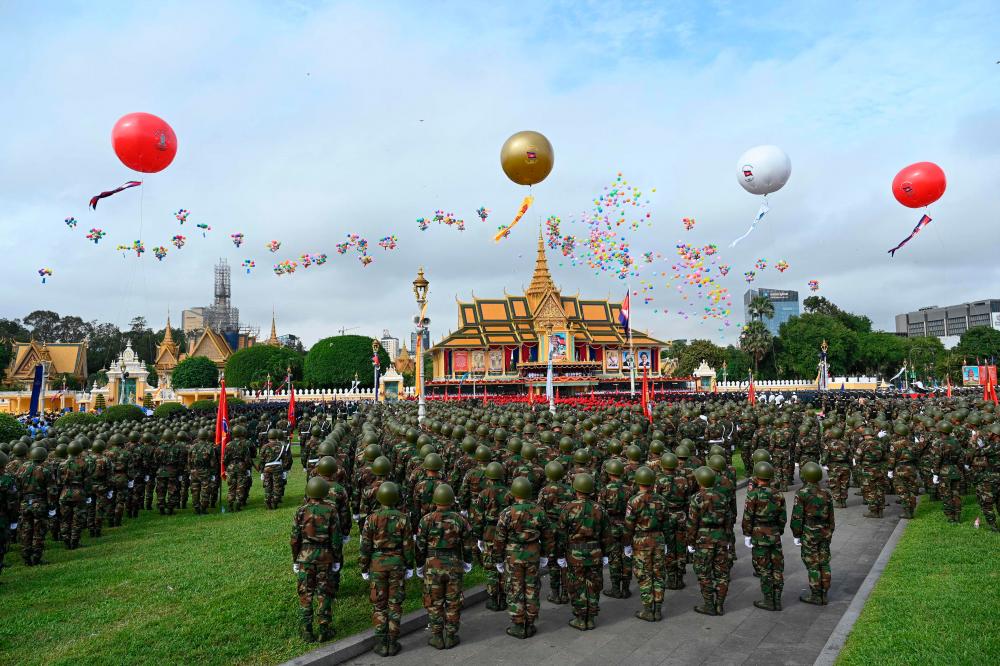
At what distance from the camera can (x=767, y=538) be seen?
7.82 metres

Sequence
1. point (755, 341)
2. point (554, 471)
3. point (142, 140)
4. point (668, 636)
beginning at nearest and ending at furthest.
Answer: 1. point (668, 636)
2. point (554, 471)
3. point (142, 140)
4. point (755, 341)

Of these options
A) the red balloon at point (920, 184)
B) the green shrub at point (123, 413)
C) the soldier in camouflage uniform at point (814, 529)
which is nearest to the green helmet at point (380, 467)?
the soldier in camouflage uniform at point (814, 529)

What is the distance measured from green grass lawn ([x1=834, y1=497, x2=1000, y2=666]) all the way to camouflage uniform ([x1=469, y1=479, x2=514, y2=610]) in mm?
3839

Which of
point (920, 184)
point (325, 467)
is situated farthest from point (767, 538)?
point (920, 184)

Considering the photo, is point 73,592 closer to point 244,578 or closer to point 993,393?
point 244,578

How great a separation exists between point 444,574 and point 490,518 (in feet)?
5.47

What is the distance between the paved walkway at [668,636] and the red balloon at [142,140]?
38.1 ft

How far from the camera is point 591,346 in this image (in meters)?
66.6

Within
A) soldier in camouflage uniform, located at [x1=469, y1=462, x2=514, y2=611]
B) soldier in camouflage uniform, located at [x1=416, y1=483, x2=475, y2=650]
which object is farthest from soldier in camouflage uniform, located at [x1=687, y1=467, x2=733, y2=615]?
soldier in camouflage uniform, located at [x1=416, y1=483, x2=475, y2=650]

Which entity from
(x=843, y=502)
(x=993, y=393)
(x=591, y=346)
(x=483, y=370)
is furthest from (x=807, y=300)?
(x=843, y=502)

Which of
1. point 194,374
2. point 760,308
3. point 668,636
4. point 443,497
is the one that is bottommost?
point 668,636

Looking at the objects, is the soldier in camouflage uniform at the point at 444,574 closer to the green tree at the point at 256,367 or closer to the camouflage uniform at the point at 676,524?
the camouflage uniform at the point at 676,524

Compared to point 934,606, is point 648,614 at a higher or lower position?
lower

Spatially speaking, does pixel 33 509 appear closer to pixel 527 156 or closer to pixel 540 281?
pixel 527 156
